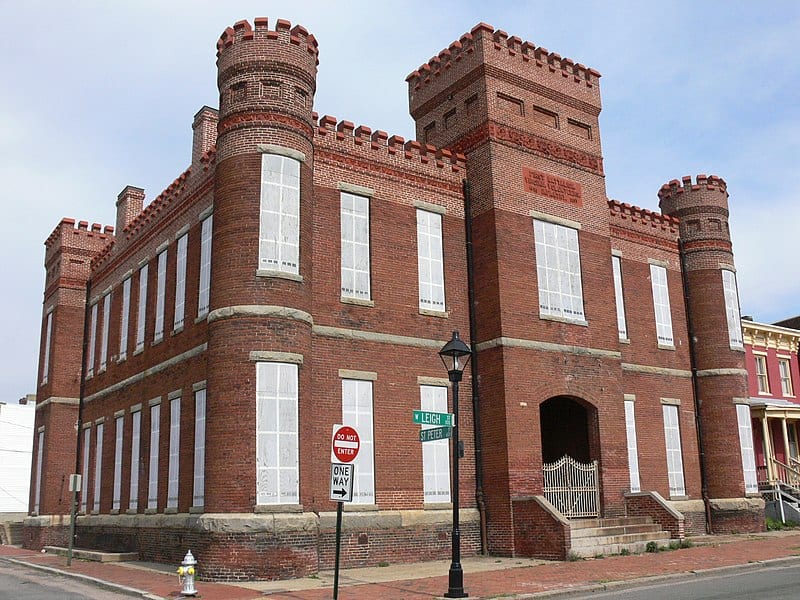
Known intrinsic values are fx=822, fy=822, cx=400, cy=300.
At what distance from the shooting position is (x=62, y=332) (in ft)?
99.3

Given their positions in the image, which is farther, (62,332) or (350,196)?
(62,332)

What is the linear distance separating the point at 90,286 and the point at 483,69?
17.4 meters

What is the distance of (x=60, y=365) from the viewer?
29.8 meters

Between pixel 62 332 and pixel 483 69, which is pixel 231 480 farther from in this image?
pixel 62 332

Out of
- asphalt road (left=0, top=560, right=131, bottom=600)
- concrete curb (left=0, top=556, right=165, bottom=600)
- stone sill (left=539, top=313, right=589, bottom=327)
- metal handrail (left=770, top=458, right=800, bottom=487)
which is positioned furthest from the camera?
metal handrail (left=770, top=458, right=800, bottom=487)

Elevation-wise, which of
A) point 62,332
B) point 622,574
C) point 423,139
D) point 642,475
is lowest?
point 622,574

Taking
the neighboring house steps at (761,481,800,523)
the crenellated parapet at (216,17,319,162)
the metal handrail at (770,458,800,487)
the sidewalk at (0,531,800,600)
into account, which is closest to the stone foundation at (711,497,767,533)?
the neighboring house steps at (761,481,800,523)

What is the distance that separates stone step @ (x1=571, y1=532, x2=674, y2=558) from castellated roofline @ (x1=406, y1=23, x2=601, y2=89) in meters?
13.3

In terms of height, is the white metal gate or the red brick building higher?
the red brick building

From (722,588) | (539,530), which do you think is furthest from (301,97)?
(722,588)

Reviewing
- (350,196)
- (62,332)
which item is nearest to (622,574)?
(350,196)

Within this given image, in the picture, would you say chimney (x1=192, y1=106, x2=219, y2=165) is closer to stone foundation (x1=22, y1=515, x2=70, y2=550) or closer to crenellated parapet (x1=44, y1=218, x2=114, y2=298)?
crenellated parapet (x1=44, y1=218, x2=114, y2=298)

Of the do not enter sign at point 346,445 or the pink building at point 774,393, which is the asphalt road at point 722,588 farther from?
the pink building at point 774,393

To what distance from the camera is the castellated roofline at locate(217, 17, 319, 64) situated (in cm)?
1916
